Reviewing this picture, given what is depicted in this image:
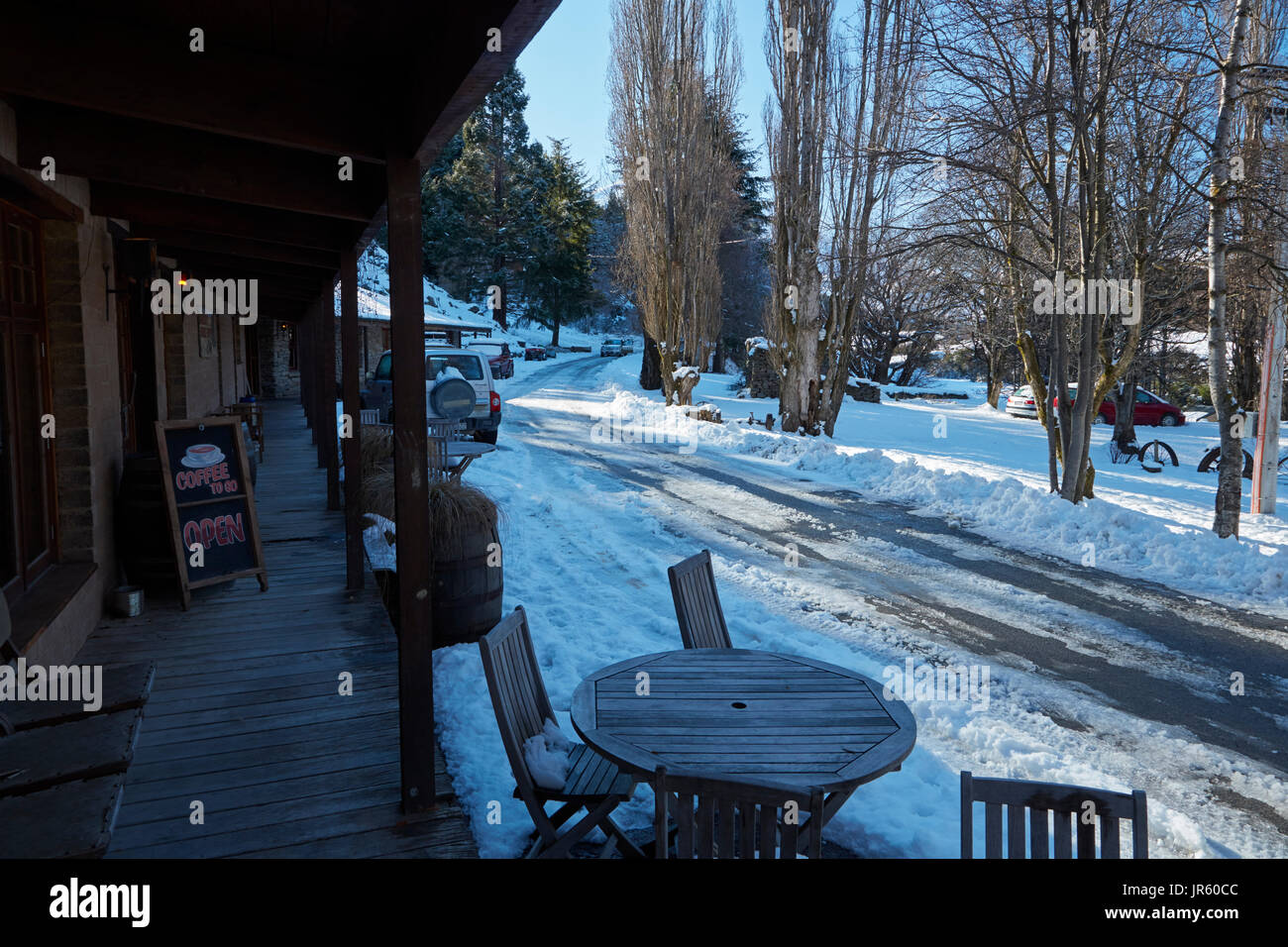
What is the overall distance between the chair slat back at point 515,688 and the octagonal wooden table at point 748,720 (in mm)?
228

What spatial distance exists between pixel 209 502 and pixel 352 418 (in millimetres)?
1180

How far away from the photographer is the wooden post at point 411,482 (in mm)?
3518

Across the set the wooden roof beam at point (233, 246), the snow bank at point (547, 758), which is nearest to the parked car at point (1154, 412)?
the wooden roof beam at point (233, 246)

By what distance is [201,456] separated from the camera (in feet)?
21.3

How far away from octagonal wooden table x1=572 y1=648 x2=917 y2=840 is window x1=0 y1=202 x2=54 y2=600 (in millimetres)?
3153

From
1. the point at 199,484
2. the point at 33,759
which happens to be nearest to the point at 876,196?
the point at 199,484

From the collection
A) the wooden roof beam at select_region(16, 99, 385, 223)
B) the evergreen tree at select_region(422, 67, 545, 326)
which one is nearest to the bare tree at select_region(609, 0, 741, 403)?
the wooden roof beam at select_region(16, 99, 385, 223)

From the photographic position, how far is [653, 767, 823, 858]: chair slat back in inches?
88.0

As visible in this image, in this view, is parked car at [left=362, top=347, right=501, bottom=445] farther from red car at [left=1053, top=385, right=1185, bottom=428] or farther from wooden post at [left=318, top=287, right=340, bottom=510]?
red car at [left=1053, top=385, right=1185, bottom=428]
